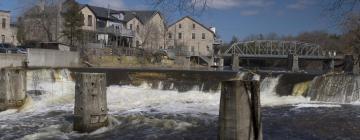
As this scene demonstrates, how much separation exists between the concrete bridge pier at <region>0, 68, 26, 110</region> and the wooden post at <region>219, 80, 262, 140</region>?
51.4ft

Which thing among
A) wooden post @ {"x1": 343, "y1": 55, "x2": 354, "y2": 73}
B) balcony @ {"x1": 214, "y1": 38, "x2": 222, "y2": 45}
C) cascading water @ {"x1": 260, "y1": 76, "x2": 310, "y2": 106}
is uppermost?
balcony @ {"x1": 214, "y1": 38, "x2": 222, "y2": 45}

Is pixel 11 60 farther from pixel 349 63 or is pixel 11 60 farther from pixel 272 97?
pixel 349 63

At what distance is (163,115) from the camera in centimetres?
2023

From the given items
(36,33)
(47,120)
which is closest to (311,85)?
(47,120)

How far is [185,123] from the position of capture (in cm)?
1781

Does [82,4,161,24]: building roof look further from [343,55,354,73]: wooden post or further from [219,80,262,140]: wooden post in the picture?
[219,80,262,140]: wooden post

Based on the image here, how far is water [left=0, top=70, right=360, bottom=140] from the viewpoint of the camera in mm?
16062

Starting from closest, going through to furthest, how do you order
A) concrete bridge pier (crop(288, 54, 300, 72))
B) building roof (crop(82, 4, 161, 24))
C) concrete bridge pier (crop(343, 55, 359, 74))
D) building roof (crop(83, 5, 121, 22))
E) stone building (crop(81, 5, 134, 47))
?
concrete bridge pier (crop(343, 55, 359, 74)) → stone building (crop(81, 5, 134, 47)) → building roof (crop(83, 5, 121, 22)) → building roof (crop(82, 4, 161, 24)) → concrete bridge pier (crop(288, 54, 300, 72))

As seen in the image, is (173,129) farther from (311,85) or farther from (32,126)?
(311,85)

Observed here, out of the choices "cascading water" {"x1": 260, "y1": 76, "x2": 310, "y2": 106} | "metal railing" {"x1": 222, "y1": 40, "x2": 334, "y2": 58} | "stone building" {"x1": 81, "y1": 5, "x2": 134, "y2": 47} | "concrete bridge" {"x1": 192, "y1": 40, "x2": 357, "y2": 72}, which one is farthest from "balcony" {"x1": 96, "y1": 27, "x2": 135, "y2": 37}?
"cascading water" {"x1": 260, "y1": 76, "x2": 310, "y2": 106}

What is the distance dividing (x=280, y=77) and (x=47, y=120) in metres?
12.4

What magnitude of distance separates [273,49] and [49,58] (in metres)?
67.5

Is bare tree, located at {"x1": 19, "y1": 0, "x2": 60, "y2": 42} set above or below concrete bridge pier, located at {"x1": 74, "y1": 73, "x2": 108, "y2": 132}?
above

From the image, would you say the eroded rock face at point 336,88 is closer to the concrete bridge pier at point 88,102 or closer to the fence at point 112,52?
the concrete bridge pier at point 88,102
